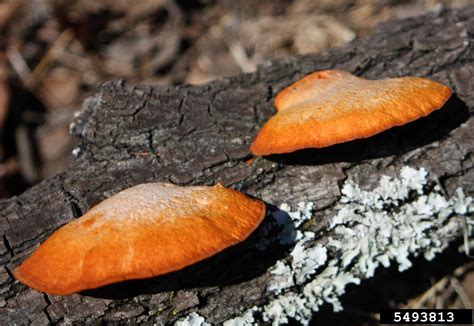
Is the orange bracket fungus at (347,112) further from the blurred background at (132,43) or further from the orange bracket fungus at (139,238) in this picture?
the blurred background at (132,43)

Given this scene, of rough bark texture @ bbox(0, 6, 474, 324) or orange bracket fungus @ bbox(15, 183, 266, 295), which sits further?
rough bark texture @ bbox(0, 6, 474, 324)

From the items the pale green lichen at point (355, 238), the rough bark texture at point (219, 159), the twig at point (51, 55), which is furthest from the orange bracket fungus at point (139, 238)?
the twig at point (51, 55)

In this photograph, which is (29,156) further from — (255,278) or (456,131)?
(456,131)

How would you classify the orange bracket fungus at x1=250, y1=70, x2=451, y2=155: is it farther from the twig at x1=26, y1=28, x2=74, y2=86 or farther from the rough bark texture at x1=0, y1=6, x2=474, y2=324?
the twig at x1=26, y1=28, x2=74, y2=86

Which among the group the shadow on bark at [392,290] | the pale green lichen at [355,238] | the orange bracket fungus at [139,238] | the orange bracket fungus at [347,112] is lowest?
the shadow on bark at [392,290]

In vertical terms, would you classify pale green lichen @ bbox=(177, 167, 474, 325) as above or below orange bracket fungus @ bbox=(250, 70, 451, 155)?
below

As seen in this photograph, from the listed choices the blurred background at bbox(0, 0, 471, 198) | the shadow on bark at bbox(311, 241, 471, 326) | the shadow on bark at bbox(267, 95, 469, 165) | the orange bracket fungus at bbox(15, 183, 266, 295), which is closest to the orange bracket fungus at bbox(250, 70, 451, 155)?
the shadow on bark at bbox(267, 95, 469, 165)

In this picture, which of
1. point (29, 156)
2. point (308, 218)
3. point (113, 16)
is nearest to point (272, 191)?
point (308, 218)
